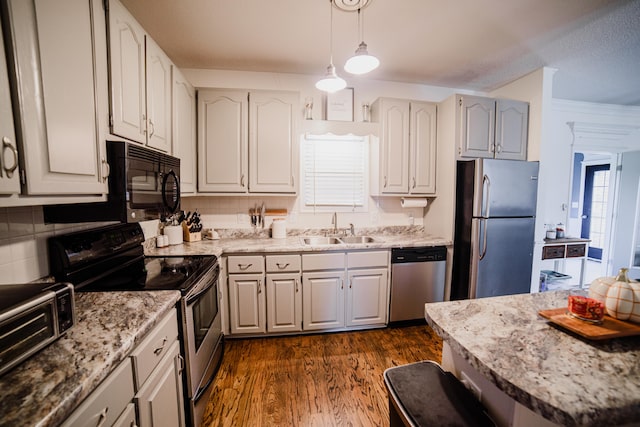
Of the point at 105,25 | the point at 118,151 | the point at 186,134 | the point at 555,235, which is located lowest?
the point at 555,235

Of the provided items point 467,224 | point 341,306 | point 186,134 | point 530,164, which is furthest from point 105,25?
point 530,164

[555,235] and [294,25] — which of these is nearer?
[294,25]

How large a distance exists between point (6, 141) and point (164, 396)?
1136 mm

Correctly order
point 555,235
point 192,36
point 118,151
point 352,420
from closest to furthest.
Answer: point 118,151 < point 352,420 < point 192,36 < point 555,235

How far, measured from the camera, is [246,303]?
2.24 metres

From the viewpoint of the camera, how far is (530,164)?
8.00 feet

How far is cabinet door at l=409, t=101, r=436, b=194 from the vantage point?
2.67m

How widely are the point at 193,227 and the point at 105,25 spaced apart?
164 centimetres

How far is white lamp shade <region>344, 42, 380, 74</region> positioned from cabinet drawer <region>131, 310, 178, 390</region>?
172 cm

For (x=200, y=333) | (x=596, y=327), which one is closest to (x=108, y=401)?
(x=200, y=333)

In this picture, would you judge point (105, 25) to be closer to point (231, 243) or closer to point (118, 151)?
point (118, 151)

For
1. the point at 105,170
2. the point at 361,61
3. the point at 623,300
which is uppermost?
the point at 361,61

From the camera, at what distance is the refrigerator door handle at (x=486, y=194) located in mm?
2322

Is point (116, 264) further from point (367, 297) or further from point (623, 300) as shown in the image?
point (623, 300)
